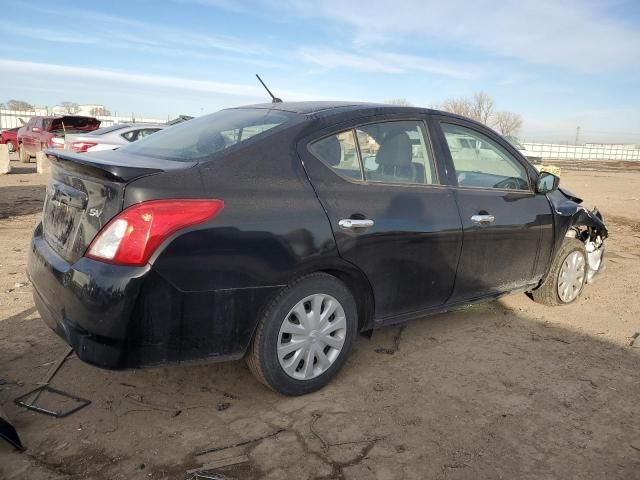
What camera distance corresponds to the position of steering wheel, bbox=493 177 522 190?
399 centimetres

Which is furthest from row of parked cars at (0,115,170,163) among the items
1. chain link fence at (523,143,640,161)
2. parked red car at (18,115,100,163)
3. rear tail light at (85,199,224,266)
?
chain link fence at (523,143,640,161)

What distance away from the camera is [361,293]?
3.14m

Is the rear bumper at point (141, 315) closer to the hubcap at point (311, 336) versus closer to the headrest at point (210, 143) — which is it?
the hubcap at point (311, 336)

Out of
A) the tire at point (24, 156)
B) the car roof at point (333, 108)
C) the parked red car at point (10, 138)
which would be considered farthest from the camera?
the parked red car at point (10, 138)

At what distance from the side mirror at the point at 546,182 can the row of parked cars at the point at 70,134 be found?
8590 mm

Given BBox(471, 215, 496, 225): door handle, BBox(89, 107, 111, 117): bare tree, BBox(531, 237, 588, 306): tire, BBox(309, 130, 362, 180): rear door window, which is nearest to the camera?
BBox(309, 130, 362, 180): rear door window

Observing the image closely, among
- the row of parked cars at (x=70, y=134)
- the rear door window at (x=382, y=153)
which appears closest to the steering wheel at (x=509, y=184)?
the rear door window at (x=382, y=153)

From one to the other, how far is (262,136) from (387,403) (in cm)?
163

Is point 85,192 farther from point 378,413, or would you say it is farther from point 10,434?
point 378,413

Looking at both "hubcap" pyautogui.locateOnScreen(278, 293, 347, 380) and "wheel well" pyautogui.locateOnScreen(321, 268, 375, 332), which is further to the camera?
"wheel well" pyautogui.locateOnScreen(321, 268, 375, 332)

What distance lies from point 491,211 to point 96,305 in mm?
2650

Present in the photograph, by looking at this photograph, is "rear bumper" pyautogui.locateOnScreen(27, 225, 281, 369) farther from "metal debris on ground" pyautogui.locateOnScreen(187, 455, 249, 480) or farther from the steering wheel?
the steering wheel

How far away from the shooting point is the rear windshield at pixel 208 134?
2.88 m

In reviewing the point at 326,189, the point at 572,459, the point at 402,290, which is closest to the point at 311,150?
the point at 326,189
